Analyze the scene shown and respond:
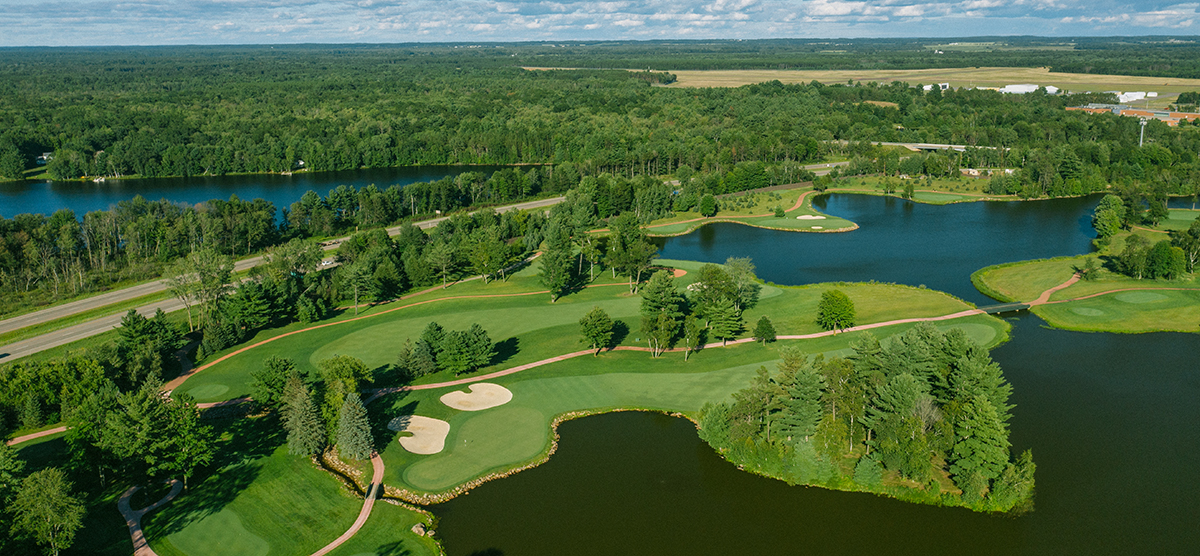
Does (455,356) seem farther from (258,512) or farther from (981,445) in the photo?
(981,445)

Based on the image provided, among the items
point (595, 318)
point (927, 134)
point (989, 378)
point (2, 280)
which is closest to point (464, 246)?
point (595, 318)

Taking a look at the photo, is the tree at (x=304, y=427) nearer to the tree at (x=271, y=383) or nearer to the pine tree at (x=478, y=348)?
the tree at (x=271, y=383)

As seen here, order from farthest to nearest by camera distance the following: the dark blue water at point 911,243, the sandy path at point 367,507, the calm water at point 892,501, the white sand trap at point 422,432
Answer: the dark blue water at point 911,243
the white sand trap at point 422,432
the calm water at point 892,501
the sandy path at point 367,507

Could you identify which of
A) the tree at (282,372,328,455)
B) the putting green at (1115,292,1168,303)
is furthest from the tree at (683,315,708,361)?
the putting green at (1115,292,1168,303)

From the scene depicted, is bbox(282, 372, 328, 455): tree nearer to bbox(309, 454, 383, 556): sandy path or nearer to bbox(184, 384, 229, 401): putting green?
bbox(309, 454, 383, 556): sandy path

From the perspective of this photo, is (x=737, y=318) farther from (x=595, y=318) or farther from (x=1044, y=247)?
(x=1044, y=247)

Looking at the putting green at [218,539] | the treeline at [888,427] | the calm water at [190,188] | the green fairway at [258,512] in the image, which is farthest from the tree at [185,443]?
the calm water at [190,188]
